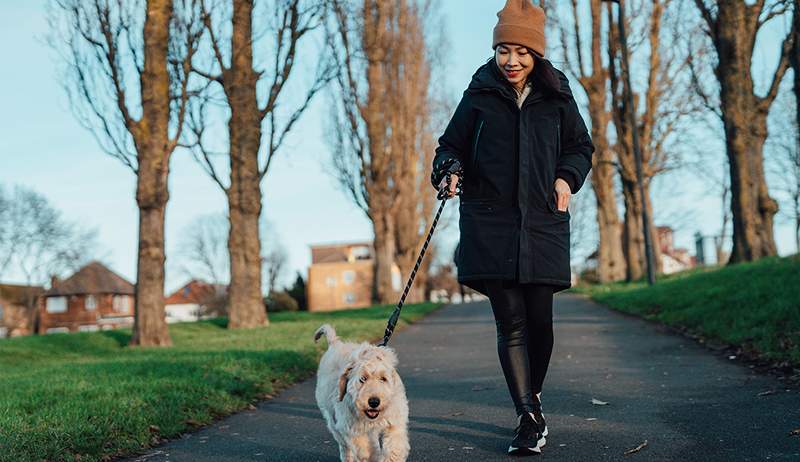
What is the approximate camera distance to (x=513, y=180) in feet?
15.7

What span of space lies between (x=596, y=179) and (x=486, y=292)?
2726 cm

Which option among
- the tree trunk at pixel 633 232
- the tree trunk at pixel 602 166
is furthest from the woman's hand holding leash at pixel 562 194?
the tree trunk at pixel 633 232

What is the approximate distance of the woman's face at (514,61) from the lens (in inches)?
188

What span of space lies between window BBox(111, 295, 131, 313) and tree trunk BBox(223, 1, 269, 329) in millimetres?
66288

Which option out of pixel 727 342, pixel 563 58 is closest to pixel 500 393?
pixel 727 342

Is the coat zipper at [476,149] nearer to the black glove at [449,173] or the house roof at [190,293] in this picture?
the black glove at [449,173]

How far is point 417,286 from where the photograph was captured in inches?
1638

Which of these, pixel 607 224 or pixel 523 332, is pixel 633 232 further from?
pixel 523 332

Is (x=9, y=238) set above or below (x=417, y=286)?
above

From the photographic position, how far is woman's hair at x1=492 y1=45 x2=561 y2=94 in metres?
4.79

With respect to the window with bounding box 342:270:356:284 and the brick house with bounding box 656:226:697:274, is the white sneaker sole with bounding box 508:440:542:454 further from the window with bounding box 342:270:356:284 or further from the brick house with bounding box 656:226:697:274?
the window with bounding box 342:270:356:284

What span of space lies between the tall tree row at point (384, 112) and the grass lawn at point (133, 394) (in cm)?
1757

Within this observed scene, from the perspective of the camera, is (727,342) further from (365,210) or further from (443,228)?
(443,228)

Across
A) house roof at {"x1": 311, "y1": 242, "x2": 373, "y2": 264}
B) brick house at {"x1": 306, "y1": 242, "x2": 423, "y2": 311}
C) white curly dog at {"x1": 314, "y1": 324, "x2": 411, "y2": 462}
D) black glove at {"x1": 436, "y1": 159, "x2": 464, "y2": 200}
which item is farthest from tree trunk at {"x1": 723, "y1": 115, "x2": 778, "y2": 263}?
house roof at {"x1": 311, "y1": 242, "x2": 373, "y2": 264}
